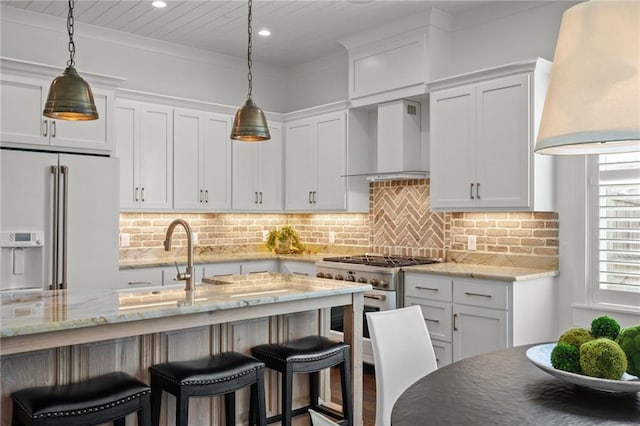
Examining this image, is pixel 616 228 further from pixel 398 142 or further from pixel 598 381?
pixel 598 381

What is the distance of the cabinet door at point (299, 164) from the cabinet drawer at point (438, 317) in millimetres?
1918

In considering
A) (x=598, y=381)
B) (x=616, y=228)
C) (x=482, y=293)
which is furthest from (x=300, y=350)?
(x=616, y=228)

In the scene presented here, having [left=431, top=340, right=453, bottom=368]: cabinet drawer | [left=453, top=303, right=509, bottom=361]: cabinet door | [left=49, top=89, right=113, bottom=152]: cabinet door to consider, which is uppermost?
[left=49, top=89, right=113, bottom=152]: cabinet door

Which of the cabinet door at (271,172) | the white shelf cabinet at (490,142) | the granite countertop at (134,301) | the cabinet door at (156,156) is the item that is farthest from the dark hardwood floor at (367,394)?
the cabinet door at (156,156)

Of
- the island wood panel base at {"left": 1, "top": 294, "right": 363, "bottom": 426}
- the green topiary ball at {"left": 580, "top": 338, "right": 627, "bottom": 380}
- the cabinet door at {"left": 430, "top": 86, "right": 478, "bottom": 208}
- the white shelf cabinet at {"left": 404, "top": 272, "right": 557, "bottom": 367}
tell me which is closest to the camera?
the green topiary ball at {"left": 580, "top": 338, "right": 627, "bottom": 380}

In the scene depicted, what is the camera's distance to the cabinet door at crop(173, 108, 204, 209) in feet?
17.4

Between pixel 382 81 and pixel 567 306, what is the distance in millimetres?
2465

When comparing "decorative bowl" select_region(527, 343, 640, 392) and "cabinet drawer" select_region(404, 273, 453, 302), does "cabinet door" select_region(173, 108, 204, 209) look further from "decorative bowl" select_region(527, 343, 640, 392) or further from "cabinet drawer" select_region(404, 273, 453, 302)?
"decorative bowl" select_region(527, 343, 640, 392)

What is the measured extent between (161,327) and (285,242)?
12.0ft

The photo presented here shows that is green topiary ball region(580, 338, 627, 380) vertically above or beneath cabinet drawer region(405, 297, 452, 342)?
above

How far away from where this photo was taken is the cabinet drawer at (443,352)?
417cm

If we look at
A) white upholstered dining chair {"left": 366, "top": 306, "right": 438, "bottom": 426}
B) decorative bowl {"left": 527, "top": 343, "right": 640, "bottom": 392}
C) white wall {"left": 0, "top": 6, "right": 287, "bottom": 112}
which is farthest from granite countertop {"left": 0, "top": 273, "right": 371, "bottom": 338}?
white wall {"left": 0, "top": 6, "right": 287, "bottom": 112}

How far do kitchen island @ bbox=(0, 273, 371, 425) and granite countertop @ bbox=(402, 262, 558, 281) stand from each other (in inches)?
48.4

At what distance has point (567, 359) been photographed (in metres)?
1.65
